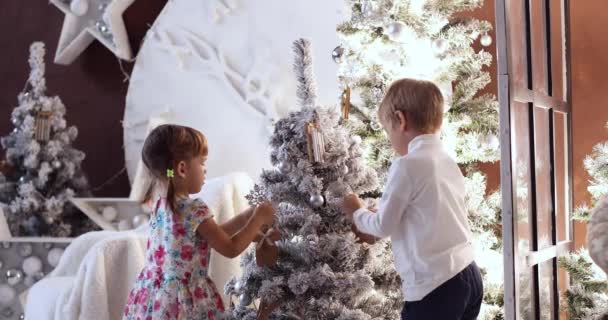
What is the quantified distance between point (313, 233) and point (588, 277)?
1.23 m

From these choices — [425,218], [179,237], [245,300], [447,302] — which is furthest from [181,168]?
[447,302]

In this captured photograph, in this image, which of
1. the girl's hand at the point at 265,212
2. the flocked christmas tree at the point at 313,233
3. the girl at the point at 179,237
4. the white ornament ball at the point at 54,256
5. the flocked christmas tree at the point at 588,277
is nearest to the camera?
the flocked christmas tree at the point at 313,233

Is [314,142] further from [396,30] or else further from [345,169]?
[396,30]

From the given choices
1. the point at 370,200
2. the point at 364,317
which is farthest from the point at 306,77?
the point at 364,317

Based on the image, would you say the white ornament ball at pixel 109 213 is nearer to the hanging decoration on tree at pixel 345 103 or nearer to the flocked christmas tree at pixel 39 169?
the flocked christmas tree at pixel 39 169

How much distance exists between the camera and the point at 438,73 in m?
2.57

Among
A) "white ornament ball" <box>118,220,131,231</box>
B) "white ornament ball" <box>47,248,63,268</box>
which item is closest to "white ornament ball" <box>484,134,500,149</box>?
"white ornament ball" <box>118,220,131,231</box>

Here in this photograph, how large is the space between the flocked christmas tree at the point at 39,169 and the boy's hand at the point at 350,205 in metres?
2.27

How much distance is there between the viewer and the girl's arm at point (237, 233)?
86.5 inches

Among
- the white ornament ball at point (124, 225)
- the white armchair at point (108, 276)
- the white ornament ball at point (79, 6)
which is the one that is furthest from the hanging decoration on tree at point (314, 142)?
the white ornament ball at point (79, 6)

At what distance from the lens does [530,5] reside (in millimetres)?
2541

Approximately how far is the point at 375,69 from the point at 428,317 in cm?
96

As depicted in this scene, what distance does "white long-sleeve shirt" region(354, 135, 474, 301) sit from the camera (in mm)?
1896

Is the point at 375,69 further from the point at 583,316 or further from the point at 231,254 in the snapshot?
the point at 583,316
